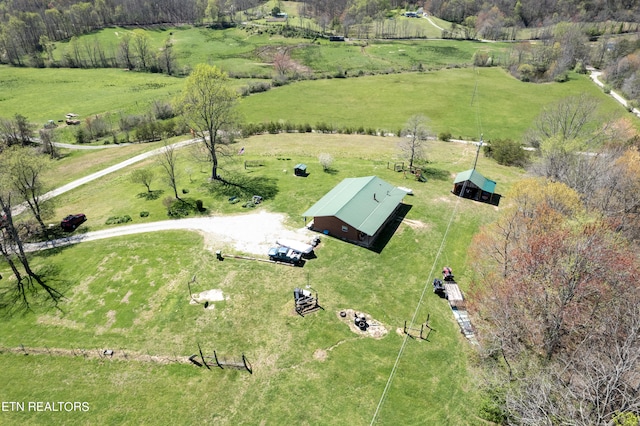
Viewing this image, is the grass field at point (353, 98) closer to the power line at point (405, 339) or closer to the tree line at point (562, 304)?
the power line at point (405, 339)

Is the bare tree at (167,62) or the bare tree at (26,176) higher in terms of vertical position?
the bare tree at (167,62)

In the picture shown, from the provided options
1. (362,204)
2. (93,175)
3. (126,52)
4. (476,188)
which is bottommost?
(93,175)

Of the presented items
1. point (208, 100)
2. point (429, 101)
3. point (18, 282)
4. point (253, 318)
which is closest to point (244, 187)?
point (208, 100)

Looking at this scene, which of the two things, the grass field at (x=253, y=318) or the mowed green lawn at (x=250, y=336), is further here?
the grass field at (x=253, y=318)

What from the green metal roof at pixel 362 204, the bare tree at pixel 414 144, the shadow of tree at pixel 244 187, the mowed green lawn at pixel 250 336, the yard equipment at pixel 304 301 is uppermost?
the bare tree at pixel 414 144

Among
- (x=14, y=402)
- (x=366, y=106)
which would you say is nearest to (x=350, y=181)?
(x=14, y=402)

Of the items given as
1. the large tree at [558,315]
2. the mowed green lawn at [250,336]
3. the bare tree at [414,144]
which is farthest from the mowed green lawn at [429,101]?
the large tree at [558,315]

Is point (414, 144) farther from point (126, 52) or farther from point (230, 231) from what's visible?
point (126, 52)
